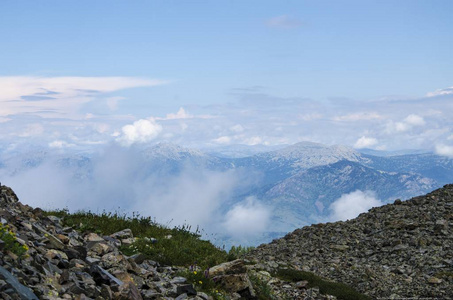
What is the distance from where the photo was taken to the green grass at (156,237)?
1389 cm

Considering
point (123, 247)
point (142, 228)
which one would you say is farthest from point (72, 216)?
point (123, 247)

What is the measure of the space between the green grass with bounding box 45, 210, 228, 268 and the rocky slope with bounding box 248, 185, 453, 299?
251 inches

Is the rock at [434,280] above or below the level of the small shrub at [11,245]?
below

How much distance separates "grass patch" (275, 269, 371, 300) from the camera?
17203 mm

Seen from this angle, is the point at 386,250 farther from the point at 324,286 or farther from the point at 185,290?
the point at 185,290

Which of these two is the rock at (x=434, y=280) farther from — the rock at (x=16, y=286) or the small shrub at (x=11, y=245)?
the rock at (x=16, y=286)

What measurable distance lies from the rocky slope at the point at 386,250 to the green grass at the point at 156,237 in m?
6.36

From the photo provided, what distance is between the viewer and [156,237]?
16344 mm

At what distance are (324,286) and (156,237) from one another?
7463 mm

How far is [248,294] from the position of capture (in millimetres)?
12578

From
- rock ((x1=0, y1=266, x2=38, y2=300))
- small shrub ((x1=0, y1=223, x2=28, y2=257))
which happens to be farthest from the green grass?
rock ((x1=0, y1=266, x2=38, y2=300))

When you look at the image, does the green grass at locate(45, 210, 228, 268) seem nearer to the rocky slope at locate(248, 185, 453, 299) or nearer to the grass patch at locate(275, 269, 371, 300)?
the grass patch at locate(275, 269, 371, 300)

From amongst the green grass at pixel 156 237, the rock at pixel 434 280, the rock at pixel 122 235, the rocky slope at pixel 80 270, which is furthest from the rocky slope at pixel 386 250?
the rock at pixel 122 235

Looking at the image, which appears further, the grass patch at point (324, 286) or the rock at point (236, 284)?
the grass patch at point (324, 286)
